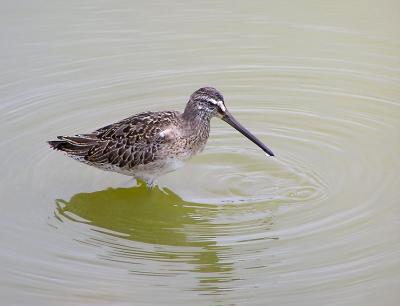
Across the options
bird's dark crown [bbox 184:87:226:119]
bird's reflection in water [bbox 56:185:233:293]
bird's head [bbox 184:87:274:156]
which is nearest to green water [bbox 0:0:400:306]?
bird's reflection in water [bbox 56:185:233:293]

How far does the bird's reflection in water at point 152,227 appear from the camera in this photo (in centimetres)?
723

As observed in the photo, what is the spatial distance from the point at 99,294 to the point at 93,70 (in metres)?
4.40

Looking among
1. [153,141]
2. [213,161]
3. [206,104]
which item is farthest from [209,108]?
[213,161]

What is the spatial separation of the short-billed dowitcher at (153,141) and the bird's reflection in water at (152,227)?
260 mm

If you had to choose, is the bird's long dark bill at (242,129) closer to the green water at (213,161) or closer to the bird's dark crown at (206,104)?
the bird's dark crown at (206,104)

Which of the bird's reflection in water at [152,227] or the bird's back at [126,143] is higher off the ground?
the bird's back at [126,143]

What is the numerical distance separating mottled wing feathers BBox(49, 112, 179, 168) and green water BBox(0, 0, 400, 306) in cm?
38

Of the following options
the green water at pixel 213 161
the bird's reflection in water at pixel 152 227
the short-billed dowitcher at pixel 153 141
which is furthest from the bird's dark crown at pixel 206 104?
the bird's reflection in water at pixel 152 227

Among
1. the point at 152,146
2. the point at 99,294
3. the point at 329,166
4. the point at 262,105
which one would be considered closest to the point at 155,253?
the point at 99,294

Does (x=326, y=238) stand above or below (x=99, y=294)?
above

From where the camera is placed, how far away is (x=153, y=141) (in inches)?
324

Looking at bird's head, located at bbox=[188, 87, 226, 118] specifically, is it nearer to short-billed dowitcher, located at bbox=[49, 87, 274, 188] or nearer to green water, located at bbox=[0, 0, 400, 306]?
short-billed dowitcher, located at bbox=[49, 87, 274, 188]

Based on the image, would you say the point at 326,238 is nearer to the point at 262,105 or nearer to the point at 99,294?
the point at 99,294

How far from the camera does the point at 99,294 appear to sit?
6742mm
